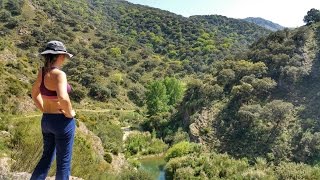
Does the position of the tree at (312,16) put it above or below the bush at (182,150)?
above

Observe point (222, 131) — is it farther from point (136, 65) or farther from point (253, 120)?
point (136, 65)

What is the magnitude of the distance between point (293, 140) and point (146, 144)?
62.1 ft

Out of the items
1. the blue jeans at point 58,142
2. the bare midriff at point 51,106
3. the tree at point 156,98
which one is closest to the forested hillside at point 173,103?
the tree at point 156,98

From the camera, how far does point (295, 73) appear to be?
5559 cm

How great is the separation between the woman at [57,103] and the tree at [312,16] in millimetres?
68385

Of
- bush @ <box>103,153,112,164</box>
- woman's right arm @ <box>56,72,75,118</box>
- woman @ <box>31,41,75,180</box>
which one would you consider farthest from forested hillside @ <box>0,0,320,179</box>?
woman's right arm @ <box>56,72,75,118</box>

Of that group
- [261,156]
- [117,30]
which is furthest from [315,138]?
[117,30]

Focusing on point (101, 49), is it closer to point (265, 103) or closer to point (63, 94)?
point (265, 103)

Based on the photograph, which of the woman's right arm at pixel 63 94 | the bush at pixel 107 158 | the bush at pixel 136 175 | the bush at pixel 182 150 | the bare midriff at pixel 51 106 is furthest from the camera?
the bush at pixel 182 150

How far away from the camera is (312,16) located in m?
68.3

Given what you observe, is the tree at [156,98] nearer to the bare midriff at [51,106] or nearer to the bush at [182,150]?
the bush at [182,150]

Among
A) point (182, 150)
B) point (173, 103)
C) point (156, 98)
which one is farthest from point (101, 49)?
point (182, 150)

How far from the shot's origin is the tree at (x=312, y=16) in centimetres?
6797

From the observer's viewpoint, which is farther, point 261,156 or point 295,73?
point 295,73
